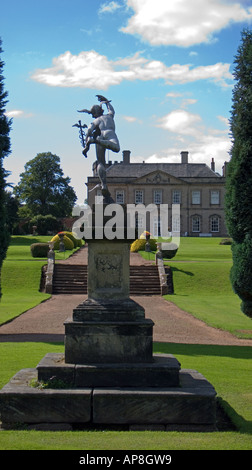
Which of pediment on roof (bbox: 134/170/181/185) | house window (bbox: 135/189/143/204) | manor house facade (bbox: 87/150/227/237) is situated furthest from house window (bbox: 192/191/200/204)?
house window (bbox: 135/189/143/204)

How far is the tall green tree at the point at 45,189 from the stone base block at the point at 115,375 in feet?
209

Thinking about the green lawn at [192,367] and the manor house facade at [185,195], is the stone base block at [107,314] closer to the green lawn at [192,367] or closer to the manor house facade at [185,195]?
the green lawn at [192,367]

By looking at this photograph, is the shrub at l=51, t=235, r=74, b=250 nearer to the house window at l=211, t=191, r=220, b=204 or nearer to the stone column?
the stone column

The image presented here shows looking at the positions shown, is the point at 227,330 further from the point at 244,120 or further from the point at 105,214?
the point at 105,214

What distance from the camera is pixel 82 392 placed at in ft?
21.2

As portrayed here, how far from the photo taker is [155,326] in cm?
1627

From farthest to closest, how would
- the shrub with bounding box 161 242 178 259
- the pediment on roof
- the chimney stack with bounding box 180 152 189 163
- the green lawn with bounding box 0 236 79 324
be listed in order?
1. the chimney stack with bounding box 180 152 189 163
2. the pediment on roof
3. the shrub with bounding box 161 242 178 259
4. the green lawn with bounding box 0 236 79 324

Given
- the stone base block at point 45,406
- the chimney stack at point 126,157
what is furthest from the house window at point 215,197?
the stone base block at point 45,406

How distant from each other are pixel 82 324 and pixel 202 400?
1.95m

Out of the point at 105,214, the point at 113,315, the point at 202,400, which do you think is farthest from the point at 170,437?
the point at 105,214

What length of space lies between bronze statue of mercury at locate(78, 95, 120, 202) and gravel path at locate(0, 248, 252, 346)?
6751 mm

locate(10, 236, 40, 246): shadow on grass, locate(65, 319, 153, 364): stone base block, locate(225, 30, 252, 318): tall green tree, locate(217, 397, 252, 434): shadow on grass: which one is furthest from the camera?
locate(10, 236, 40, 246): shadow on grass

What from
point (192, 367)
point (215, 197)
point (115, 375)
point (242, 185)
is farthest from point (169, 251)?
point (215, 197)

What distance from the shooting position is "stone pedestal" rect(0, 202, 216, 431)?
641 cm
